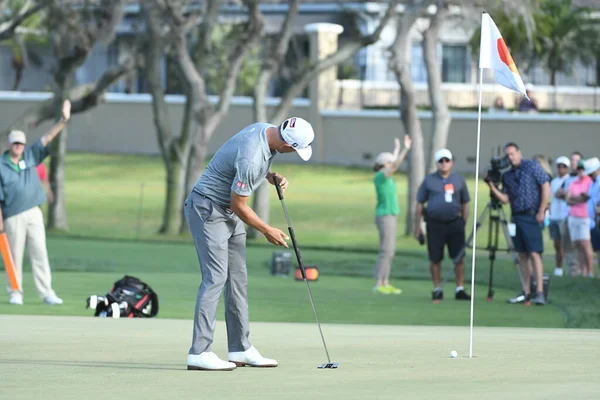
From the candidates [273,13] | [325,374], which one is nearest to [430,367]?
[325,374]

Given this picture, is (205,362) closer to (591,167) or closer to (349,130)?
(591,167)

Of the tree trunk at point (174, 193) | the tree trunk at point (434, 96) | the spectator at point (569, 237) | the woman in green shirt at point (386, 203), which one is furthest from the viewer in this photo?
the tree trunk at point (174, 193)

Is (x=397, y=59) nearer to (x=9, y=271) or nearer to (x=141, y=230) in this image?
(x=141, y=230)

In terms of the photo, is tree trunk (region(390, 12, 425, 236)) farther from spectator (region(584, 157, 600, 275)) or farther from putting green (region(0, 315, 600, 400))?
putting green (region(0, 315, 600, 400))

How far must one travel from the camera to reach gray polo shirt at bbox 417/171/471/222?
673 inches

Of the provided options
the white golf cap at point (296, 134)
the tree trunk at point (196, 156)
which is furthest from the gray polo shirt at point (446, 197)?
the tree trunk at point (196, 156)

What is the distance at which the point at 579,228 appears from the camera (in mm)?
20688

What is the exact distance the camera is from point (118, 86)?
57781 millimetres

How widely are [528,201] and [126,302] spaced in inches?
212

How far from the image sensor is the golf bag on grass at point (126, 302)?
46.4ft

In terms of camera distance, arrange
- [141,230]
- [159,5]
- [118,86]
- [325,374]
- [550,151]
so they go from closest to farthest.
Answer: [325,374] → [159,5] → [141,230] → [550,151] → [118,86]

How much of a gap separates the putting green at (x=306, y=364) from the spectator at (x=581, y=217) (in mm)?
8078

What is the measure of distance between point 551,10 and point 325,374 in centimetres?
4178

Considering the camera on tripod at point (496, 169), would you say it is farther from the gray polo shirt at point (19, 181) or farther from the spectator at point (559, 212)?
the gray polo shirt at point (19, 181)
